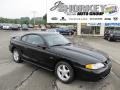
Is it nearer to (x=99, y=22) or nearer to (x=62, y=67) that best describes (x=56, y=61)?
(x=62, y=67)

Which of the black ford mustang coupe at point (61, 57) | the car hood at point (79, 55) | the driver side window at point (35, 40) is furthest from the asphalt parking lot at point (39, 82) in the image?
the driver side window at point (35, 40)

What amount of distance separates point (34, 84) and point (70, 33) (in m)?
24.7

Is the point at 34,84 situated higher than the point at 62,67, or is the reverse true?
the point at 62,67

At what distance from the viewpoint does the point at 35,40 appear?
580 centimetres

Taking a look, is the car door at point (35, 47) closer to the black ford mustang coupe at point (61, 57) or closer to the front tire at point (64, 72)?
the black ford mustang coupe at point (61, 57)

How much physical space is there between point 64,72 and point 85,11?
79.6 feet

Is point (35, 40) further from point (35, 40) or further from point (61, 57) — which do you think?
point (61, 57)

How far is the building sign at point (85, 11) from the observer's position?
27.4m

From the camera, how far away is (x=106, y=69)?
4520mm

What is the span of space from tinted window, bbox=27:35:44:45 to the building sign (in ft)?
73.9

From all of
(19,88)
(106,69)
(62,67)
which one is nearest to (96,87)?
(106,69)

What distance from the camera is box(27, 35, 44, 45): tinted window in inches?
218

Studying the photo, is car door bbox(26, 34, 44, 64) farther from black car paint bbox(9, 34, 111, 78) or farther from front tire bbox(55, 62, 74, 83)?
front tire bbox(55, 62, 74, 83)

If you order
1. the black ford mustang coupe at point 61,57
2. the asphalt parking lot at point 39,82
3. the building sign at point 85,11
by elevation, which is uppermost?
the building sign at point 85,11
